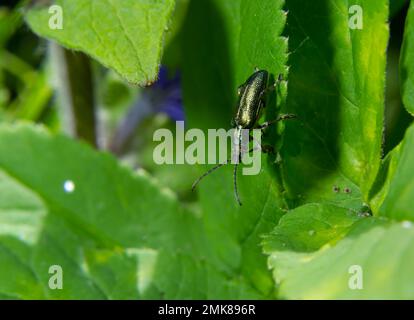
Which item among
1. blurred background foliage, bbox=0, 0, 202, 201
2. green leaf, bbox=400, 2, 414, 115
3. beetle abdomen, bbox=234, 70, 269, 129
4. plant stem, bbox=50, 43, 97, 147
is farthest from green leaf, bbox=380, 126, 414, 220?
plant stem, bbox=50, 43, 97, 147

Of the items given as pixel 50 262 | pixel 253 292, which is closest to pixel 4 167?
pixel 50 262

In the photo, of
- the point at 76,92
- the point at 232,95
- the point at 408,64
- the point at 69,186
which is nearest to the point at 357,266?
the point at 408,64

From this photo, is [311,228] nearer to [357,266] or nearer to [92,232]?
[357,266]

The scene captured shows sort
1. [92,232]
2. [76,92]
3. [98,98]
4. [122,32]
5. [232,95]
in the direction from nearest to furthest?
1. [122,32]
2. [232,95]
3. [92,232]
4. [76,92]
5. [98,98]

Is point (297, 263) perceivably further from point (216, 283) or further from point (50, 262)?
point (50, 262)

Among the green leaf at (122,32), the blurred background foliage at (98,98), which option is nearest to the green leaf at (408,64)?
the green leaf at (122,32)

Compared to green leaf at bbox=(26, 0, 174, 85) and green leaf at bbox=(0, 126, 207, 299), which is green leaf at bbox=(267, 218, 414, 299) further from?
green leaf at bbox=(0, 126, 207, 299)
